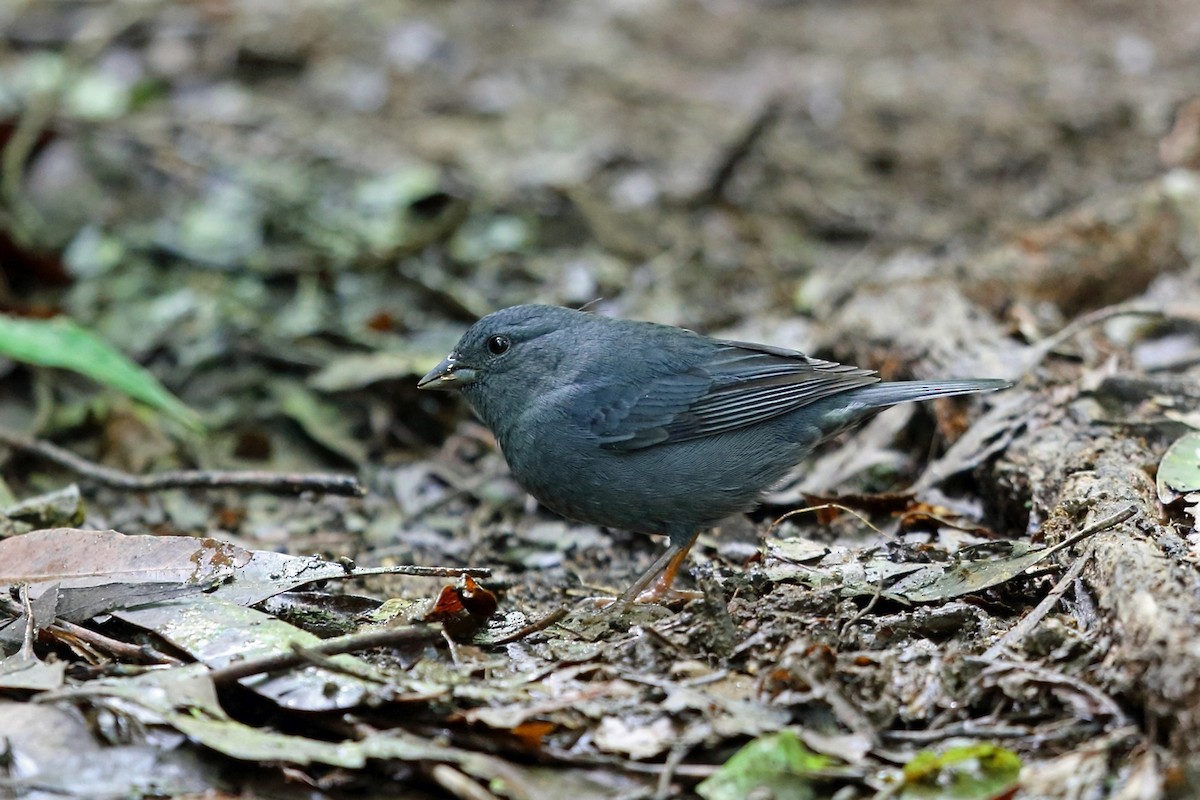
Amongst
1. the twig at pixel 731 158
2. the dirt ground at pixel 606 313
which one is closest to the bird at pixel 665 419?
the dirt ground at pixel 606 313

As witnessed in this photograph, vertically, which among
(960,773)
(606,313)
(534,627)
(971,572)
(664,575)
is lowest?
(664,575)

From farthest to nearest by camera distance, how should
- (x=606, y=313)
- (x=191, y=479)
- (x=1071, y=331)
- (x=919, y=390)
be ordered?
(x=606, y=313), (x=1071, y=331), (x=191, y=479), (x=919, y=390)

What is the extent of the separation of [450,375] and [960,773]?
296 centimetres

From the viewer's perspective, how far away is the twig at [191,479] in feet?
15.9

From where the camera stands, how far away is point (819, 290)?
7.16 m

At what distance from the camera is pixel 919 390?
4.66m

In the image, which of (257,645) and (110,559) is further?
(110,559)

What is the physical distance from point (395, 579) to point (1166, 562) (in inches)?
111

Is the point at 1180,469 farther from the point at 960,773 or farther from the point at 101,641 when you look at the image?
the point at 101,641

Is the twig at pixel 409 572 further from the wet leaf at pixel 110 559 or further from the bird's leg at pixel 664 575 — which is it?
the bird's leg at pixel 664 575

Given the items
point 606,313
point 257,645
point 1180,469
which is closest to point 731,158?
point 606,313

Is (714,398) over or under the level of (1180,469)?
under

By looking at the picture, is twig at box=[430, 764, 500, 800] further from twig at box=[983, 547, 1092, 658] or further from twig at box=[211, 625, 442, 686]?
twig at box=[983, 547, 1092, 658]

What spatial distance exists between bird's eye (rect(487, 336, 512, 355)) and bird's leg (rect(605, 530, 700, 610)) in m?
1.12
